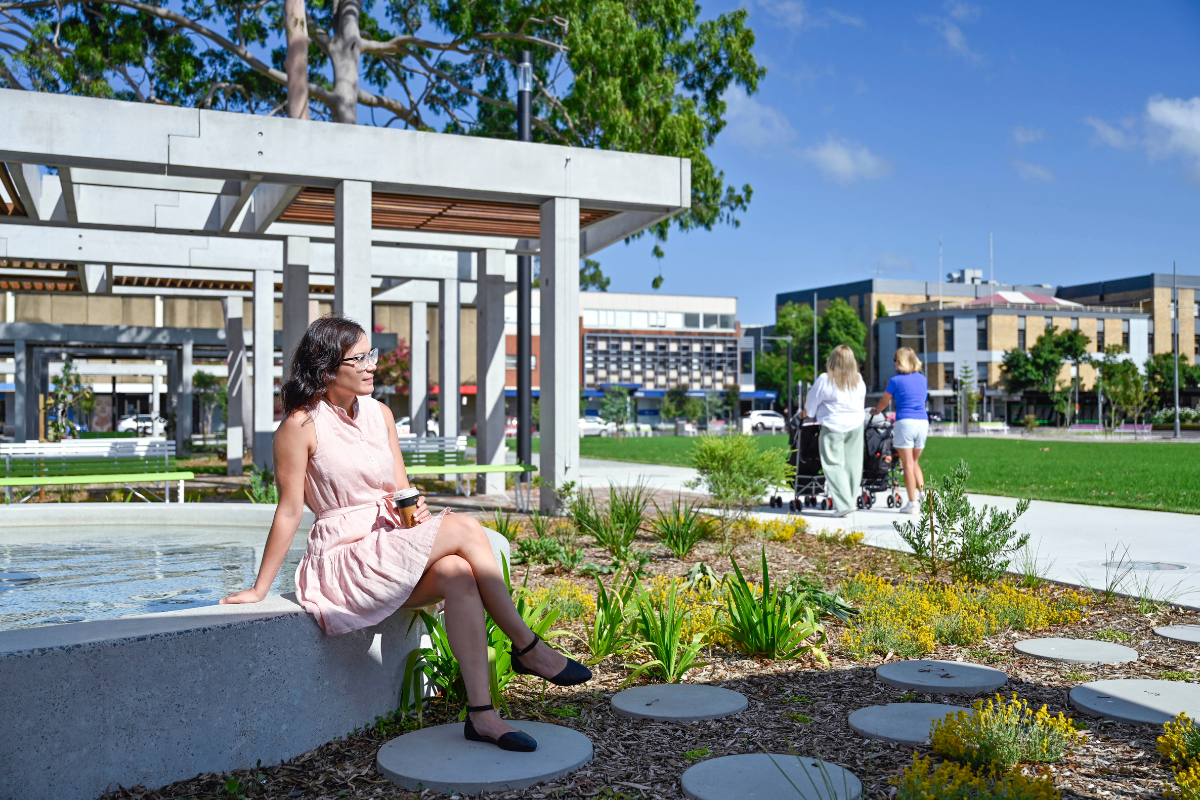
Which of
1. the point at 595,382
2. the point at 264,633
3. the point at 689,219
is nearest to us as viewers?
the point at 264,633

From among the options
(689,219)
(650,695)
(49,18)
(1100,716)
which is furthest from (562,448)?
(49,18)

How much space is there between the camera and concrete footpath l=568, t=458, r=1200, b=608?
647cm

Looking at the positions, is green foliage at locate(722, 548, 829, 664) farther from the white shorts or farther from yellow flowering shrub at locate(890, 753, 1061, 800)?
the white shorts

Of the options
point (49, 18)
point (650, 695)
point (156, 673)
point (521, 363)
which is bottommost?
point (650, 695)

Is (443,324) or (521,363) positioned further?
(443,324)

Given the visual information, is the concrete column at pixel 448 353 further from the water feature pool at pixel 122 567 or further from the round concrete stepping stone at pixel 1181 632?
the round concrete stepping stone at pixel 1181 632

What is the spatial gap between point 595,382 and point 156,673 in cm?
8988

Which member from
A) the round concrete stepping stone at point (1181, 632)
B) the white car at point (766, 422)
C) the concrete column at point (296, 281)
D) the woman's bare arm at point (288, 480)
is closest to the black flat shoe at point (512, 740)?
the woman's bare arm at point (288, 480)

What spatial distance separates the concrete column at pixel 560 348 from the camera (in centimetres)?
1057

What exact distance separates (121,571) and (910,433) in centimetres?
764

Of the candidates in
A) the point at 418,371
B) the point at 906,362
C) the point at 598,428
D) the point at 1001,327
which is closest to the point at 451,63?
the point at 418,371

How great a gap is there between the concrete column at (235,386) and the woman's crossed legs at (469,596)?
1586cm

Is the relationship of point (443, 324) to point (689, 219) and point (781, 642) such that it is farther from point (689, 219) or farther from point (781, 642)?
point (781, 642)

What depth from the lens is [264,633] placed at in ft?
10.3
